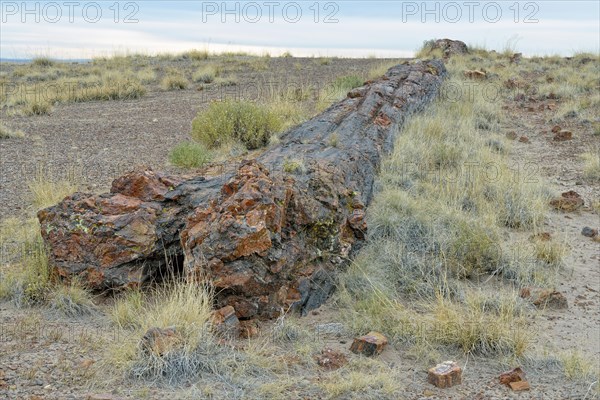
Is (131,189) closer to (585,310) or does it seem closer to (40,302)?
(40,302)

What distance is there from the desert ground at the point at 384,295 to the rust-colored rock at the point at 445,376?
0.04 metres

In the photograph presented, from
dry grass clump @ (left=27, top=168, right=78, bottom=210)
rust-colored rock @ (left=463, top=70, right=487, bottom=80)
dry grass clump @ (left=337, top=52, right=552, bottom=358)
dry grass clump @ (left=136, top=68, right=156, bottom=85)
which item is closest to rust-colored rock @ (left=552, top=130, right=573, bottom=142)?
dry grass clump @ (left=337, top=52, right=552, bottom=358)

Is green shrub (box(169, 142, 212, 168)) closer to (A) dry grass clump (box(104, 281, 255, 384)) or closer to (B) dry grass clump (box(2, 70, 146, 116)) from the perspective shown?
(A) dry grass clump (box(104, 281, 255, 384))

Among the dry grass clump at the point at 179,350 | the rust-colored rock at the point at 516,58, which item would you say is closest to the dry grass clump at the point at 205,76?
the rust-colored rock at the point at 516,58

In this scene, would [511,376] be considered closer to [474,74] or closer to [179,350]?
[179,350]

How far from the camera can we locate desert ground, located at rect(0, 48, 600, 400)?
11.7 feet

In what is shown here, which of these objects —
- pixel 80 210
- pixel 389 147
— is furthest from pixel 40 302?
pixel 389 147

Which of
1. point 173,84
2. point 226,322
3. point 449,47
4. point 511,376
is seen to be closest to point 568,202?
point 511,376

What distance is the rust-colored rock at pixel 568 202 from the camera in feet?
25.2

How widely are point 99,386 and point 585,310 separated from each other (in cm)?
367

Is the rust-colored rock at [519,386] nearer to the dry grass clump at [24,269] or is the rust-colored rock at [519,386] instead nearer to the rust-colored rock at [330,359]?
the rust-colored rock at [330,359]

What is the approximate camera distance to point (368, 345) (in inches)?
158

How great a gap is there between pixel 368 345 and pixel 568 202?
183 inches

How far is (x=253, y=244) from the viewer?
4.27 m
